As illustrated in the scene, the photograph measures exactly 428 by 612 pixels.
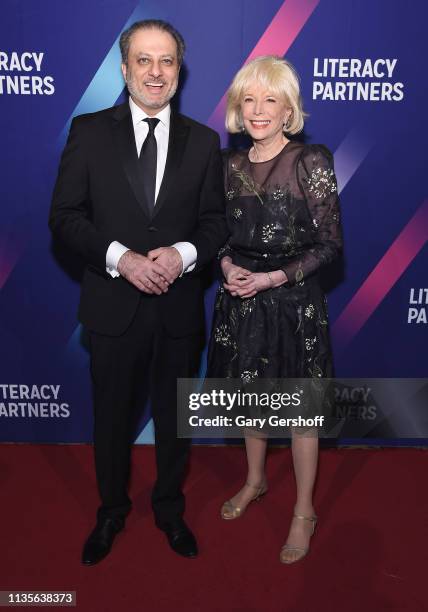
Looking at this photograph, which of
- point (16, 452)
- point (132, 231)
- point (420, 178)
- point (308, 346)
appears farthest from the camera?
point (16, 452)

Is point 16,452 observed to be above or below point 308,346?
below

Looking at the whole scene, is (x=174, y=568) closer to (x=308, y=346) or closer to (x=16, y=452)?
(x=308, y=346)

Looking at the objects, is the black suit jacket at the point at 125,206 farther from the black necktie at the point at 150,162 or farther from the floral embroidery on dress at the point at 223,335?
the floral embroidery on dress at the point at 223,335

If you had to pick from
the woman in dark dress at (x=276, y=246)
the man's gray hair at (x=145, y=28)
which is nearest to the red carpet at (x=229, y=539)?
the woman in dark dress at (x=276, y=246)

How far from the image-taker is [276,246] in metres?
2.31

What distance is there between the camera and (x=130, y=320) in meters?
2.23

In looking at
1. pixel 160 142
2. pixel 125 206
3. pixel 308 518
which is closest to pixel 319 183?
pixel 160 142

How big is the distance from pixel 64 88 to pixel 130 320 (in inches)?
48.2

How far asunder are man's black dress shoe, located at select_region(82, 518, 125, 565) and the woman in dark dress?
2.25 feet

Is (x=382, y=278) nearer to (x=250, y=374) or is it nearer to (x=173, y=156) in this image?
(x=250, y=374)

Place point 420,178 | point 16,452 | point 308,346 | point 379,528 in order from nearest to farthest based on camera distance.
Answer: point 308,346, point 379,528, point 420,178, point 16,452

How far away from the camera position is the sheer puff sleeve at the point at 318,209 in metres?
2.24

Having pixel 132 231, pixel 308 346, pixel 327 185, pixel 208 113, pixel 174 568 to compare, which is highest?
pixel 208 113

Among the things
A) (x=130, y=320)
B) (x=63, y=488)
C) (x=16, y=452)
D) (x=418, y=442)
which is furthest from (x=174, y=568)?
(x=418, y=442)
